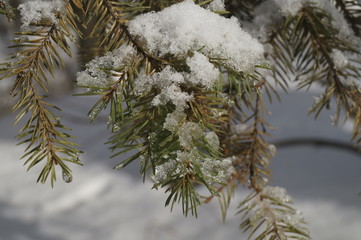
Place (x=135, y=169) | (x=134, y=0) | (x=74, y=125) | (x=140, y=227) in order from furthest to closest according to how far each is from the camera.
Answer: (x=74, y=125) → (x=135, y=169) → (x=140, y=227) → (x=134, y=0)

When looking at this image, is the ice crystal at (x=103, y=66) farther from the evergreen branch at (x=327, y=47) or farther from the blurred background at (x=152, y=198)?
the blurred background at (x=152, y=198)

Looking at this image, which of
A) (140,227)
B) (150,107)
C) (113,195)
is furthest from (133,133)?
(113,195)

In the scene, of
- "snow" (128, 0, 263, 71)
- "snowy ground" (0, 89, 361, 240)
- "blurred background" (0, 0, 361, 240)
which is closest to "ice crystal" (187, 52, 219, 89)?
"snow" (128, 0, 263, 71)

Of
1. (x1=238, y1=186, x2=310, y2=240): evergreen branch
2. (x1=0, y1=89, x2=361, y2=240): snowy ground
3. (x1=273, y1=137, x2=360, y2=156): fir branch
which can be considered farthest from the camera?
(x1=273, y1=137, x2=360, y2=156): fir branch

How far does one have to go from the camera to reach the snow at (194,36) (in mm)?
392

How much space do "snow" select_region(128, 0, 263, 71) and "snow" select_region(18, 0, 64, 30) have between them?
80 mm

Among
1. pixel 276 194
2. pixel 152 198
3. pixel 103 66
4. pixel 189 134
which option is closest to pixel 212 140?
pixel 189 134

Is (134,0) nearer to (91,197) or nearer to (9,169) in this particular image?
(91,197)

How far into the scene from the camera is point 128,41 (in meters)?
0.42

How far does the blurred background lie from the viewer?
1325mm

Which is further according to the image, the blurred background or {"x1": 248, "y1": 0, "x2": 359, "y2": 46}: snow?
the blurred background

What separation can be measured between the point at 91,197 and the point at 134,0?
1.12 m

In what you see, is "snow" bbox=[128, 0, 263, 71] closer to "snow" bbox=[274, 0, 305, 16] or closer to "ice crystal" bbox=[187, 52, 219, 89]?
"ice crystal" bbox=[187, 52, 219, 89]

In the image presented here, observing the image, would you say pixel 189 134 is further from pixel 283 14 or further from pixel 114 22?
pixel 283 14
